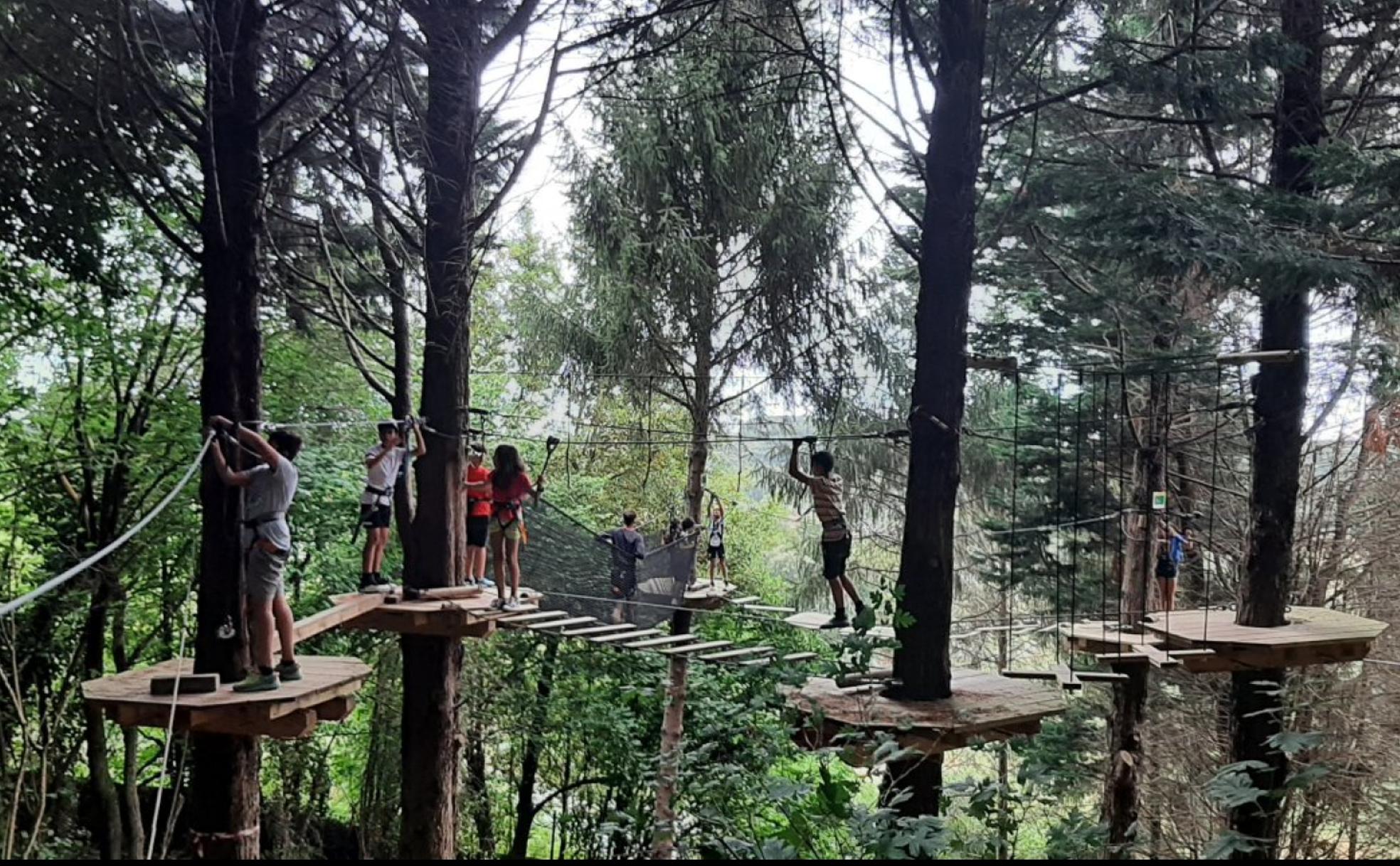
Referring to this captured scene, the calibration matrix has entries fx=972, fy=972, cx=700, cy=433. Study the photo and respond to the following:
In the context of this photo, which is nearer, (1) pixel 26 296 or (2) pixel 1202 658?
(2) pixel 1202 658

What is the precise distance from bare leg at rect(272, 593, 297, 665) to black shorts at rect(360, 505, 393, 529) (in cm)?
125

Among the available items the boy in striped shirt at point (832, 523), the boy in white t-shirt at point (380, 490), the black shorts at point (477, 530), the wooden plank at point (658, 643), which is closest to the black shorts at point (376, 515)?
the boy in white t-shirt at point (380, 490)

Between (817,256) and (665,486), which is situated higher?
(817,256)

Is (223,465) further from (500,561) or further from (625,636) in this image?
(625,636)

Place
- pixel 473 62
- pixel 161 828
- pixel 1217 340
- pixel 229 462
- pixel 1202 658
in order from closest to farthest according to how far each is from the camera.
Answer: pixel 229 462
pixel 1202 658
pixel 473 62
pixel 1217 340
pixel 161 828

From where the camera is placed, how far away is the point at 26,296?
5504mm

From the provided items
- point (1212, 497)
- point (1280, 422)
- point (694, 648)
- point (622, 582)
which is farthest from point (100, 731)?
point (1280, 422)

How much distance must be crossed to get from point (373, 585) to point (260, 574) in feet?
4.93

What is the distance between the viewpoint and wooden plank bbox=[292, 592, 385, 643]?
4012 mm

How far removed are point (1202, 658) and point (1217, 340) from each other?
360 centimetres

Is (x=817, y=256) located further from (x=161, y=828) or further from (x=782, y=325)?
(x=161, y=828)

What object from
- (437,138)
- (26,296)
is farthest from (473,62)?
(26,296)

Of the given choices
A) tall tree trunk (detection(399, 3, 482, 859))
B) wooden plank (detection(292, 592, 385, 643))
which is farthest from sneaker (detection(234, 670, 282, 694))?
tall tree trunk (detection(399, 3, 482, 859))

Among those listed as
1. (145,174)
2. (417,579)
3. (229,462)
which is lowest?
(417,579)
